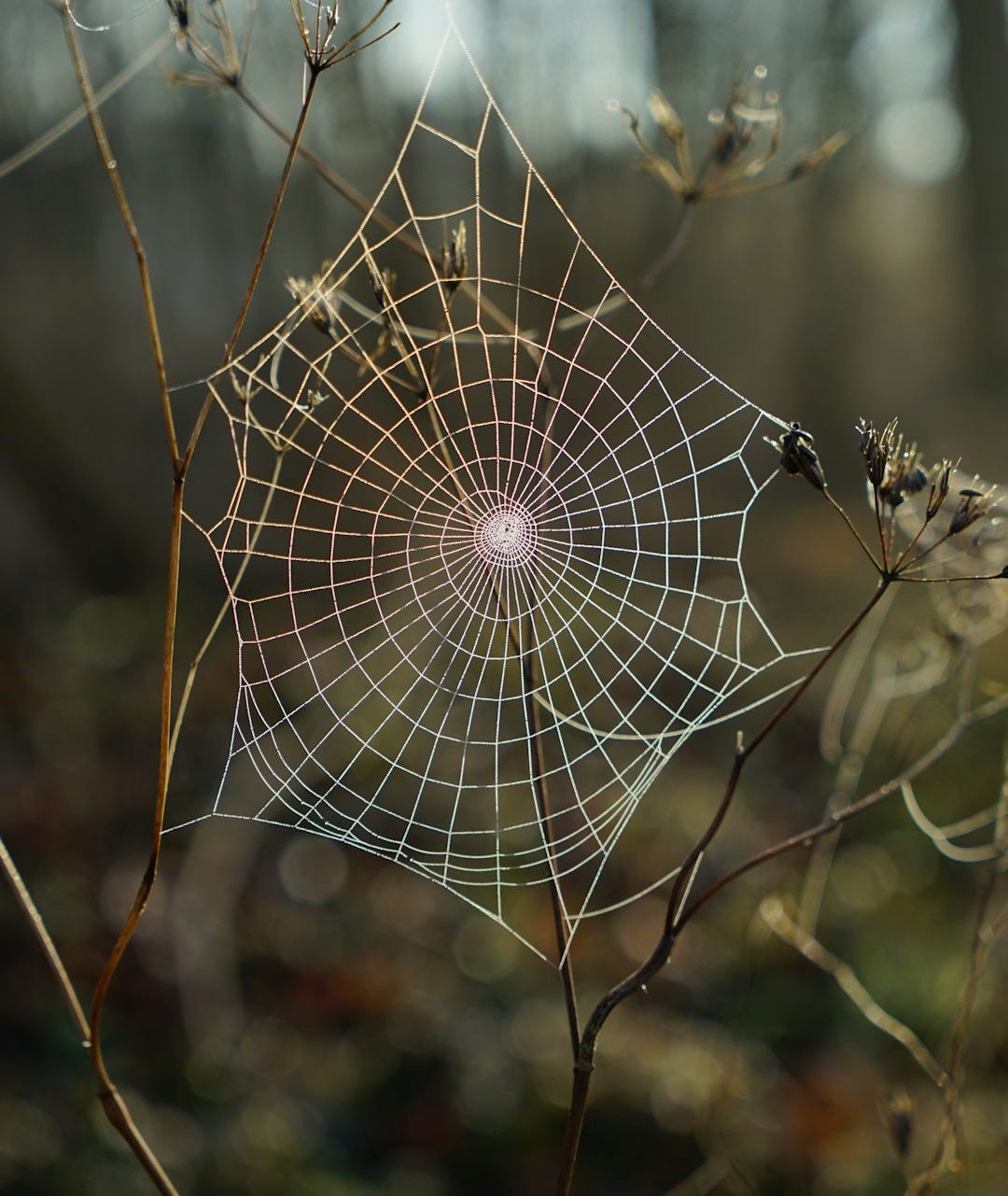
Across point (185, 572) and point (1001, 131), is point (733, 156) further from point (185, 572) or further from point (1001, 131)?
point (1001, 131)

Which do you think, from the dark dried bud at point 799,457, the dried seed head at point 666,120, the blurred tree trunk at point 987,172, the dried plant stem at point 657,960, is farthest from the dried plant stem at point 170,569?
the blurred tree trunk at point 987,172

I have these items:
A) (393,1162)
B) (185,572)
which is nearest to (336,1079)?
(393,1162)

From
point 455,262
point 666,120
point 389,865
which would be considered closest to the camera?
point 455,262

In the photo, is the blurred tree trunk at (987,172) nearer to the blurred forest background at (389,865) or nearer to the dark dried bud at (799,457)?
the blurred forest background at (389,865)

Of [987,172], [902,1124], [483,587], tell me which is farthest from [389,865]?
[987,172]

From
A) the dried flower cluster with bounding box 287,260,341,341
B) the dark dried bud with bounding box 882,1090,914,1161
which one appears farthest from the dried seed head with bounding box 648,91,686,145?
the dark dried bud with bounding box 882,1090,914,1161

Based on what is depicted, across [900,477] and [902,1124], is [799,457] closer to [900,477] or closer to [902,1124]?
[900,477]

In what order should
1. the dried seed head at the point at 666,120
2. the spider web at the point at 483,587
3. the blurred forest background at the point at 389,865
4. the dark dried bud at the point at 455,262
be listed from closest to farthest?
the dark dried bud at the point at 455,262, the dried seed head at the point at 666,120, the spider web at the point at 483,587, the blurred forest background at the point at 389,865
